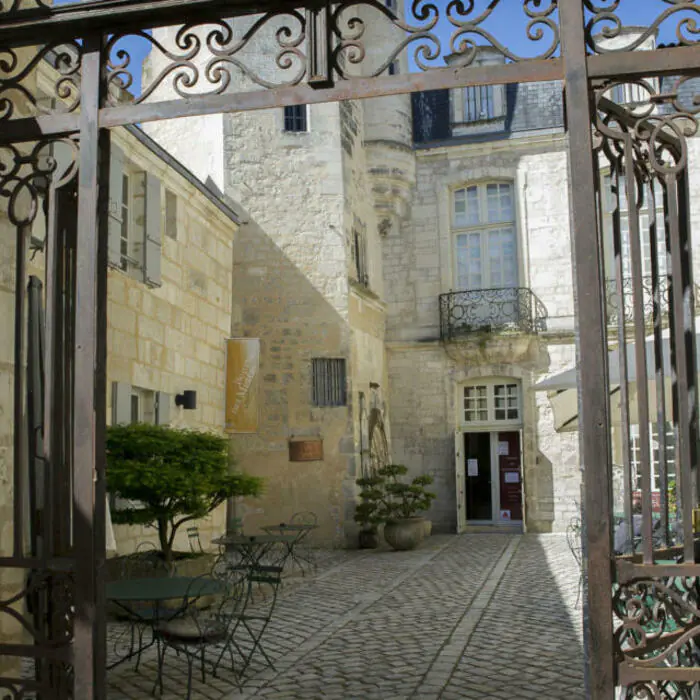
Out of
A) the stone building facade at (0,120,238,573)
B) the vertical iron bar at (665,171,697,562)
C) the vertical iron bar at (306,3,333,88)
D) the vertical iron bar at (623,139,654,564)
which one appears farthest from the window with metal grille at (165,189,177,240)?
the vertical iron bar at (623,139,654,564)

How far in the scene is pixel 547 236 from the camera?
→ 1616 centimetres

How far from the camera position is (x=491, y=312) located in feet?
53.4

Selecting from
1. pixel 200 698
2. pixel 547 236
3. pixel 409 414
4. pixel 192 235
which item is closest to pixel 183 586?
pixel 200 698

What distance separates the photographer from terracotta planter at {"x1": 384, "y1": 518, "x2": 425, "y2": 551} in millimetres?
13039

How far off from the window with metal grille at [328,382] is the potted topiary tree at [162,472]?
238 inches

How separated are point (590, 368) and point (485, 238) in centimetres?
1386

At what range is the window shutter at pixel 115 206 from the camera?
8.21 m

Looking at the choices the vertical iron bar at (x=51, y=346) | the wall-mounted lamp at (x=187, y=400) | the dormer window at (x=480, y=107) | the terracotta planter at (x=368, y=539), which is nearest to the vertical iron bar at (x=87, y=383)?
the vertical iron bar at (x=51, y=346)

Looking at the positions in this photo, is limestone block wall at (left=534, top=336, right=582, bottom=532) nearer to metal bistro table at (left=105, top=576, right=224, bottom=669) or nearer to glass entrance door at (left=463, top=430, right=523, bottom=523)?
glass entrance door at (left=463, top=430, right=523, bottom=523)

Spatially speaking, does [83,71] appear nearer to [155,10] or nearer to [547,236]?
[155,10]

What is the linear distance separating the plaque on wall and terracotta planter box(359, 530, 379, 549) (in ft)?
4.34

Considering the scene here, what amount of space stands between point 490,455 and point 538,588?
7375 mm

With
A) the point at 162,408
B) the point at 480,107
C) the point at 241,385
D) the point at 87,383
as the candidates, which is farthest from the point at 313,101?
the point at 480,107

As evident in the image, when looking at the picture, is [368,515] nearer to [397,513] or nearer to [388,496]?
[397,513]
